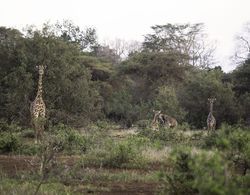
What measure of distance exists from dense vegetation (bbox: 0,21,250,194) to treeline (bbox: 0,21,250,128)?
5 centimetres

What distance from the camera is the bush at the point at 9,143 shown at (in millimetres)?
14516

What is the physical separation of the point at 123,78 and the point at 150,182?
92.4 feet

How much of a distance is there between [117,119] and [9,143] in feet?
63.7

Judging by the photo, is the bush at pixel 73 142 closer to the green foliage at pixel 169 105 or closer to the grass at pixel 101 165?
the grass at pixel 101 165

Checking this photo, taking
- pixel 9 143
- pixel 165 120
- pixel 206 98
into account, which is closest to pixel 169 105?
pixel 206 98

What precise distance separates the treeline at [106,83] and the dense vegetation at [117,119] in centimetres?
5

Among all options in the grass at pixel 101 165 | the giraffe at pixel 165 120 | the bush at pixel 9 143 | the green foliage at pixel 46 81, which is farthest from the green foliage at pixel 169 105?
the bush at pixel 9 143

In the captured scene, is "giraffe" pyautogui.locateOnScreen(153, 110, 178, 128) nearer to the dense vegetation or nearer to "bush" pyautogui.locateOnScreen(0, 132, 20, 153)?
the dense vegetation

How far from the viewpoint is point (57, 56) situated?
23.8m

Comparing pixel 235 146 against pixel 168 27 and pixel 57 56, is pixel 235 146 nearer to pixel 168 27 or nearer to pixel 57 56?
pixel 57 56

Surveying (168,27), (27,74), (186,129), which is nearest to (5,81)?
(27,74)

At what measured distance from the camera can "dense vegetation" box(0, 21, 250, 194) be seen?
7.77 m

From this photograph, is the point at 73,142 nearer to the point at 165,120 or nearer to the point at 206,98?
the point at 165,120

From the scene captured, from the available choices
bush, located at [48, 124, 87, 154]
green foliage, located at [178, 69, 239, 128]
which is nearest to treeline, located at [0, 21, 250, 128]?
green foliage, located at [178, 69, 239, 128]
